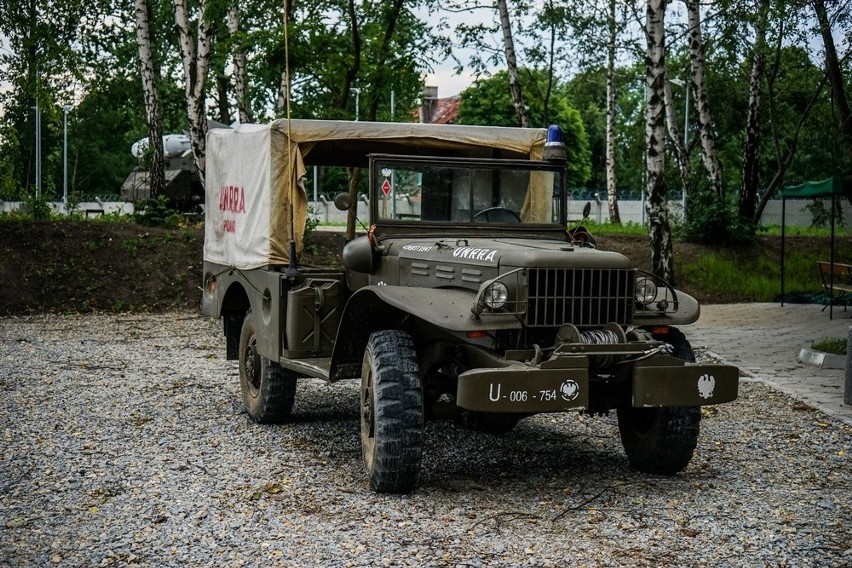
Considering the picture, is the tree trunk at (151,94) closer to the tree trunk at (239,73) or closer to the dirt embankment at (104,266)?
the tree trunk at (239,73)

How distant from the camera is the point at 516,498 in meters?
6.64

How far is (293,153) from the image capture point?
332 inches

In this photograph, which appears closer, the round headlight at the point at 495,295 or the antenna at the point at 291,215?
the round headlight at the point at 495,295

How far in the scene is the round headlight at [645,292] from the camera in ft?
22.9

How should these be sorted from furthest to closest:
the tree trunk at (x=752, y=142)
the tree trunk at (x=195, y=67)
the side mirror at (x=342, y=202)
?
the tree trunk at (x=752, y=142), the tree trunk at (x=195, y=67), the side mirror at (x=342, y=202)

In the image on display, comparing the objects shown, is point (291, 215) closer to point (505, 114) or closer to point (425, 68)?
point (425, 68)

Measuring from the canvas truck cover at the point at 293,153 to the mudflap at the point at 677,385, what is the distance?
9.75ft

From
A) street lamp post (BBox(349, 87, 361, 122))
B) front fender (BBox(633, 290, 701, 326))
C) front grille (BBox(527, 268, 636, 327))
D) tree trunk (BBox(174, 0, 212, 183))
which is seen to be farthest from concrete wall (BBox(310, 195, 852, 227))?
front grille (BBox(527, 268, 636, 327))

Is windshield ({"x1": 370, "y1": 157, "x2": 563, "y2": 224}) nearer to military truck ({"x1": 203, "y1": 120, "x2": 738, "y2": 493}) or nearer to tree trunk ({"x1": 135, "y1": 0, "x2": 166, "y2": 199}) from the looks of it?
military truck ({"x1": 203, "y1": 120, "x2": 738, "y2": 493})

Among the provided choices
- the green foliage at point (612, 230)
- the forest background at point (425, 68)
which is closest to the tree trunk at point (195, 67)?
the forest background at point (425, 68)

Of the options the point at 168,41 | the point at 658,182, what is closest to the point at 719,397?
the point at 658,182

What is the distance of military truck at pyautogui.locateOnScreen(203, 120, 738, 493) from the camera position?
6402 millimetres

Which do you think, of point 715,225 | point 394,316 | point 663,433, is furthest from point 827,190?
point 394,316

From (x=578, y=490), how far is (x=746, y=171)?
18.4 metres
